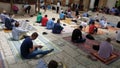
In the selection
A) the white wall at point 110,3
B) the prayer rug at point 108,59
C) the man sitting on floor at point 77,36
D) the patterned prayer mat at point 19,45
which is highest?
the white wall at point 110,3

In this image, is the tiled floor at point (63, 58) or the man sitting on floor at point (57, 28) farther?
the man sitting on floor at point (57, 28)

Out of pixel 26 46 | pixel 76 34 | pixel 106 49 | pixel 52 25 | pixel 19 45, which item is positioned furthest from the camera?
pixel 52 25

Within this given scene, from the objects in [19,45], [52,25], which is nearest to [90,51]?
[19,45]

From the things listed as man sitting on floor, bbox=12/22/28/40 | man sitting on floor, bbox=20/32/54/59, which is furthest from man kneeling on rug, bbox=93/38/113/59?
man sitting on floor, bbox=12/22/28/40

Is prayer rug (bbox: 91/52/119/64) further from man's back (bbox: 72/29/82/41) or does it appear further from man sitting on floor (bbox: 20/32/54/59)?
man sitting on floor (bbox: 20/32/54/59)

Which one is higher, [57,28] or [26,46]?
[26,46]

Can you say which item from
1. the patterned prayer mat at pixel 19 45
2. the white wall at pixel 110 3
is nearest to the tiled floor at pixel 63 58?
the patterned prayer mat at pixel 19 45

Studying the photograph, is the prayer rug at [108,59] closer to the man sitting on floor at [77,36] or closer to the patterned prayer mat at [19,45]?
the man sitting on floor at [77,36]

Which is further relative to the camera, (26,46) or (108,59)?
(108,59)

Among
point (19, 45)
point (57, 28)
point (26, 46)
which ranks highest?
point (26, 46)

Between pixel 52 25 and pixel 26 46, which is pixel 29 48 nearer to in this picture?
pixel 26 46

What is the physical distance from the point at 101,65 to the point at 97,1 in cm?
1874

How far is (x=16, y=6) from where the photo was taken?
1457 cm

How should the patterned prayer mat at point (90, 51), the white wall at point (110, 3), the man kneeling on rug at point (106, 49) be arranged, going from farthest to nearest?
1. the white wall at point (110, 3)
2. the patterned prayer mat at point (90, 51)
3. the man kneeling on rug at point (106, 49)
